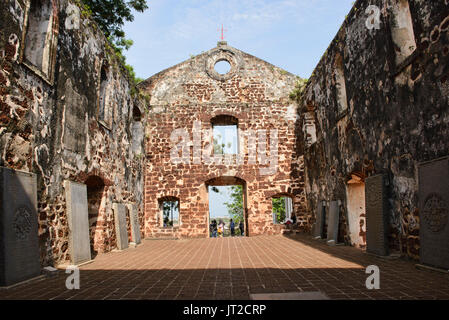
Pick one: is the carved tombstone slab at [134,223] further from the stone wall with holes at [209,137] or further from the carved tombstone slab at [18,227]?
the carved tombstone slab at [18,227]

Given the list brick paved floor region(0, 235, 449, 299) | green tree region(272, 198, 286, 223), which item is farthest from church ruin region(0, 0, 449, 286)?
green tree region(272, 198, 286, 223)

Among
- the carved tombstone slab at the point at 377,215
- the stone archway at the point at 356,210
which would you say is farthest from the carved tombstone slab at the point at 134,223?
the carved tombstone slab at the point at 377,215

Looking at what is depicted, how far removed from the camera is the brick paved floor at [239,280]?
3914 millimetres

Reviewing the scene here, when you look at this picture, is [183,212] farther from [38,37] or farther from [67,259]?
[38,37]

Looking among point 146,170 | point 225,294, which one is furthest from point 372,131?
point 146,170

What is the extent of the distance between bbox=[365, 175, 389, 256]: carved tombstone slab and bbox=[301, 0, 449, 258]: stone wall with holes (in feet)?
0.54

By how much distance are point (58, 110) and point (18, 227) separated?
105 inches

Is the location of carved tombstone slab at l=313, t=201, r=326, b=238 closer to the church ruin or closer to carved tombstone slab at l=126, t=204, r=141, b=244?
the church ruin

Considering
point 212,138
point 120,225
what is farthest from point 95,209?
point 212,138

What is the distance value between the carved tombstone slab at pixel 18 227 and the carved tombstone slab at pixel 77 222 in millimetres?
1277

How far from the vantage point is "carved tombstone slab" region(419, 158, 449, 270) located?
4688mm

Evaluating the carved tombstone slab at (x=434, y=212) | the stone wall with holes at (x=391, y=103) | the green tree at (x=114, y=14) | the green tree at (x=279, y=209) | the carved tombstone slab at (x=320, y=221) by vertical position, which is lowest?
the green tree at (x=279, y=209)

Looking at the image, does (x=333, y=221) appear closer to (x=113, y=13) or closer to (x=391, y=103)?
(x=391, y=103)

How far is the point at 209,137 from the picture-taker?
45.7 feet
